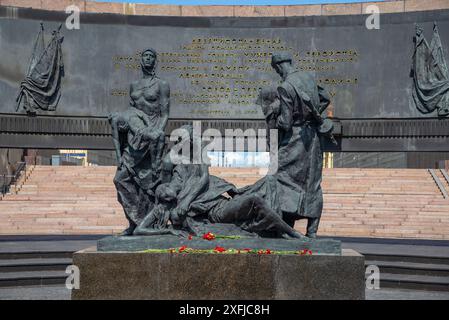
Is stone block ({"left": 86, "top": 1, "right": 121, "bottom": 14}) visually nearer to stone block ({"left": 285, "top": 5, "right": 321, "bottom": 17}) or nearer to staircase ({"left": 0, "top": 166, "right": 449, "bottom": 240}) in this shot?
stone block ({"left": 285, "top": 5, "right": 321, "bottom": 17})

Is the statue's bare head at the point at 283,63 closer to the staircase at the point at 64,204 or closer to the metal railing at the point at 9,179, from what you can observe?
the staircase at the point at 64,204

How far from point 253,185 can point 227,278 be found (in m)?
1.38

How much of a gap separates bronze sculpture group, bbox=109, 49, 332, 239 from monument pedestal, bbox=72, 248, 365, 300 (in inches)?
24.9

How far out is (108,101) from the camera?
2264 centimetres

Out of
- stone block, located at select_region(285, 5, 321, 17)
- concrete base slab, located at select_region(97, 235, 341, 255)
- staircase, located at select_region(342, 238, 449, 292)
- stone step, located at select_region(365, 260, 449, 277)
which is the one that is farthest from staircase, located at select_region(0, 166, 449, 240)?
concrete base slab, located at select_region(97, 235, 341, 255)

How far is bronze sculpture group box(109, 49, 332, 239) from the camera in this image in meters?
9.01

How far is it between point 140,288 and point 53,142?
48.4ft

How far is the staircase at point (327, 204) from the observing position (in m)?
16.3

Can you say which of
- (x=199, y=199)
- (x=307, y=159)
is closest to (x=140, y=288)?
(x=199, y=199)

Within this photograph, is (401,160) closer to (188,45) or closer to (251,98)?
(251,98)

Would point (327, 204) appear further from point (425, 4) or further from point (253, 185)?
point (253, 185)

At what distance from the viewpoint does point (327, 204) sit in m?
17.7

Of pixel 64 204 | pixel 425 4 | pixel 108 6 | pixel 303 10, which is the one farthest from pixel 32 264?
pixel 425 4

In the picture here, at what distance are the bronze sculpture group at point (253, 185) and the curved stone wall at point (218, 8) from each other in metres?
14.0
